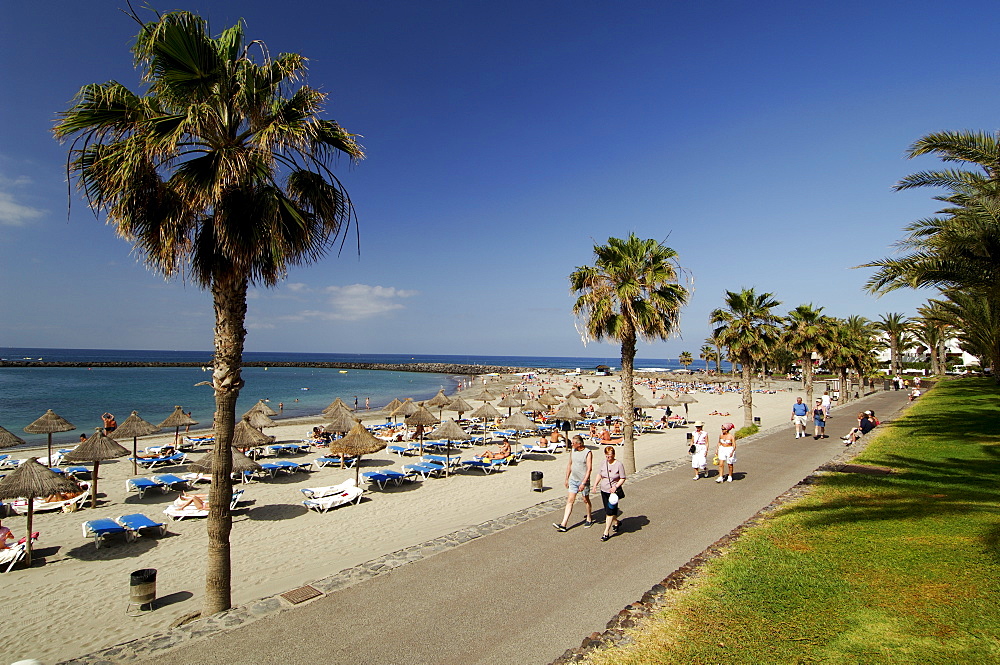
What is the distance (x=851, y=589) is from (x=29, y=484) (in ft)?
43.1

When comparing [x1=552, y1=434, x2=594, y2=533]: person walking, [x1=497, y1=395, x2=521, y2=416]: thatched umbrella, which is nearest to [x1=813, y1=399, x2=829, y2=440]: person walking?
[x1=552, y1=434, x2=594, y2=533]: person walking

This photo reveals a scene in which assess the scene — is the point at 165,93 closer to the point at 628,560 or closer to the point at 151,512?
the point at 628,560

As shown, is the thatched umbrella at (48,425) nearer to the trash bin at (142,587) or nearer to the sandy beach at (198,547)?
the sandy beach at (198,547)

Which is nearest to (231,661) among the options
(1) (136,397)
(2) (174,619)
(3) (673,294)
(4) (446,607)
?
(4) (446,607)

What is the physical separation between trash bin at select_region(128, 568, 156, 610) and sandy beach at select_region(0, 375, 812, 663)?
0.88 ft

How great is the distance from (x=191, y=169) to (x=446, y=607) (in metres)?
5.85

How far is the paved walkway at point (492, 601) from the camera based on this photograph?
15.9 feet

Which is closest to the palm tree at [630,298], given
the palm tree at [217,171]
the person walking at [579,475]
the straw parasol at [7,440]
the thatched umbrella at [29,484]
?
the person walking at [579,475]

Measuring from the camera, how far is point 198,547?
10.2 meters

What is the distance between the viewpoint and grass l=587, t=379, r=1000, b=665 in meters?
4.41

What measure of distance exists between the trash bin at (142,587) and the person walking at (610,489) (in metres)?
6.93

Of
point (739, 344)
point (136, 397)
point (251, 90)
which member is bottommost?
point (136, 397)

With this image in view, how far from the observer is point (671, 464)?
1428 cm

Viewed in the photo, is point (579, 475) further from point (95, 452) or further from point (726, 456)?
point (95, 452)
